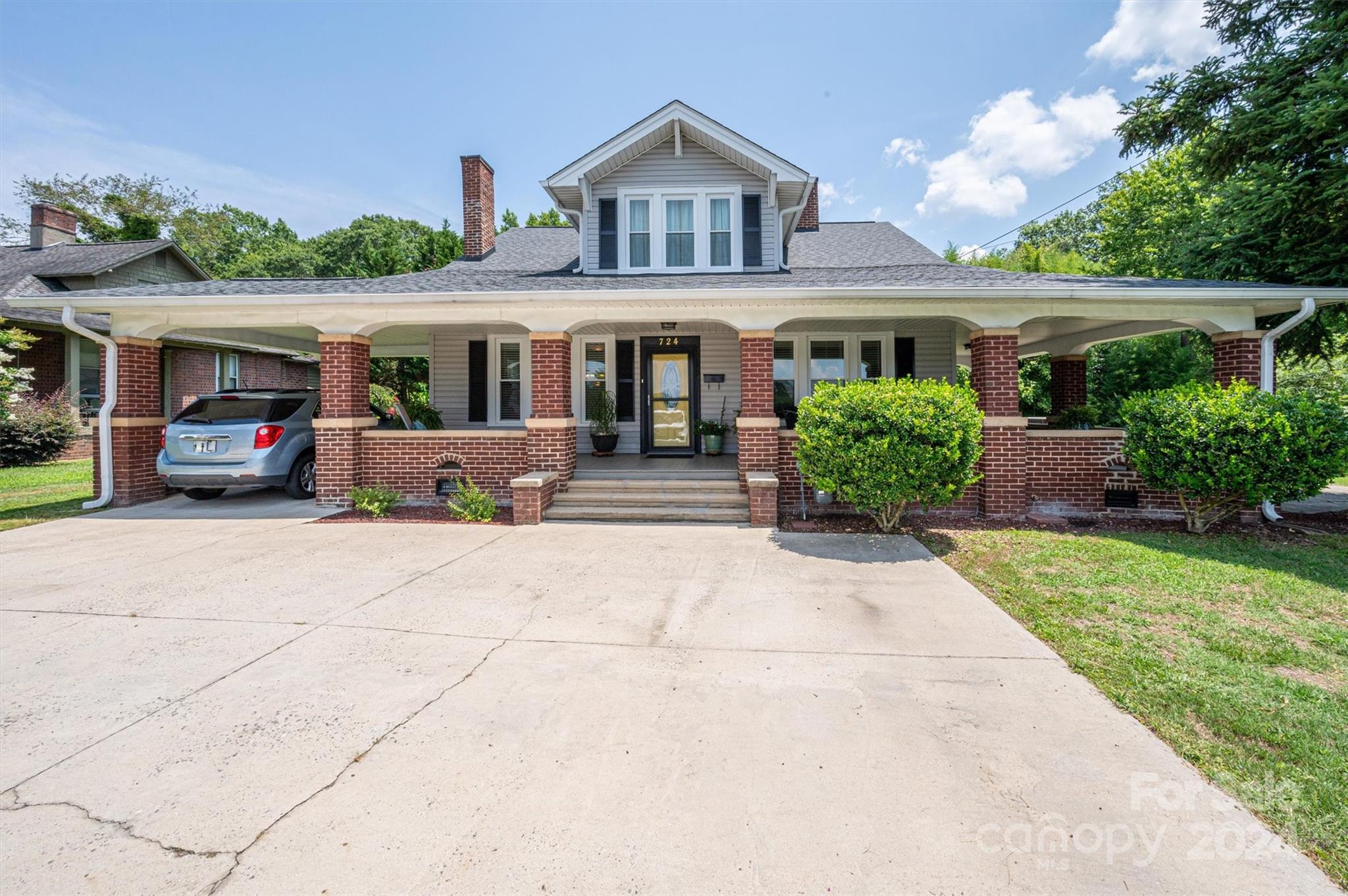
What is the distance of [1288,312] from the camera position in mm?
8070

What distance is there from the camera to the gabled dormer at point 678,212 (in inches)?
414

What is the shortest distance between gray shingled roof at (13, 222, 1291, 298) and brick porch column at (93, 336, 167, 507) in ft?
3.16

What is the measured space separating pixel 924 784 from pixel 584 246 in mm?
10036

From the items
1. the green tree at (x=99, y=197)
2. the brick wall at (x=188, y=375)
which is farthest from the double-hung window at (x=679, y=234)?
the green tree at (x=99, y=197)

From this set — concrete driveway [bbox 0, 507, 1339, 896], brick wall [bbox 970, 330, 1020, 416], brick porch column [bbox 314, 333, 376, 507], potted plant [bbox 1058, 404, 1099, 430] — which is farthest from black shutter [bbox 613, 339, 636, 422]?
potted plant [bbox 1058, 404, 1099, 430]

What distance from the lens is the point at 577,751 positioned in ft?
8.52

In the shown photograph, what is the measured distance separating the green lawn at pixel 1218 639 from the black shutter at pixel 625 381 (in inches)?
249

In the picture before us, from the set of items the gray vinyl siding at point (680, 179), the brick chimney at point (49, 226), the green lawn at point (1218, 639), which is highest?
the brick chimney at point (49, 226)

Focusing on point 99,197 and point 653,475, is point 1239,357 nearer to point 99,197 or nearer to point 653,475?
point 653,475

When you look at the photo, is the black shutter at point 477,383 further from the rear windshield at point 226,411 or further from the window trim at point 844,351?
the window trim at point 844,351

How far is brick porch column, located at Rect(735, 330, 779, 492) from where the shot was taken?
801 centimetres

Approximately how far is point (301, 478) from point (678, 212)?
25.3 feet

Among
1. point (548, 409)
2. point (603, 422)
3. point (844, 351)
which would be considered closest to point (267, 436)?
point (548, 409)

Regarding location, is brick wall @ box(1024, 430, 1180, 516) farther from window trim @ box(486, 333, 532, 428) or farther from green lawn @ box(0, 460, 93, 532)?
green lawn @ box(0, 460, 93, 532)
